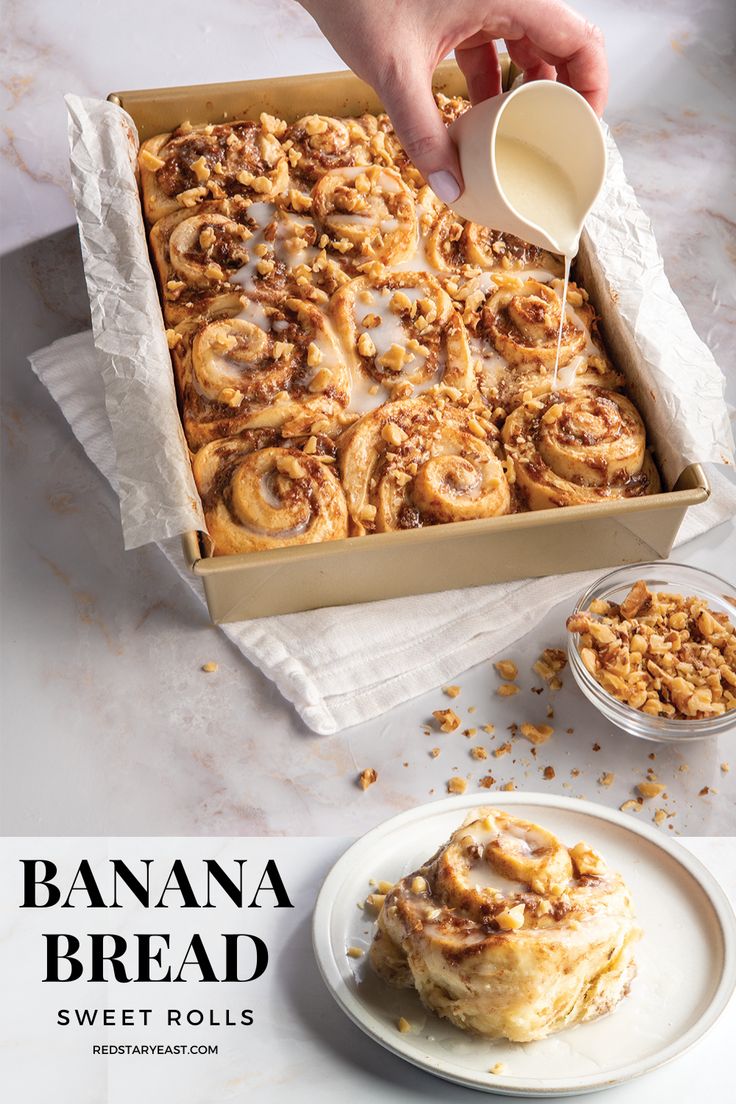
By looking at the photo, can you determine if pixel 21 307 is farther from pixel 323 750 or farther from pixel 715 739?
pixel 715 739

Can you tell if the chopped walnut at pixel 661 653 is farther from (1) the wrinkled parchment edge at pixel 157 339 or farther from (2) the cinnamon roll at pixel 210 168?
(2) the cinnamon roll at pixel 210 168

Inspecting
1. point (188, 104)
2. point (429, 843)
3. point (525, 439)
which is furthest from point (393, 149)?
point (429, 843)

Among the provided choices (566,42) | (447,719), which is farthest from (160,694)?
(566,42)

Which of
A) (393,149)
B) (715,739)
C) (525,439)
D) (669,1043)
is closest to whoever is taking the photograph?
(669,1043)

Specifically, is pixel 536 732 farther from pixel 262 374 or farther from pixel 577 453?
pixel 262 374

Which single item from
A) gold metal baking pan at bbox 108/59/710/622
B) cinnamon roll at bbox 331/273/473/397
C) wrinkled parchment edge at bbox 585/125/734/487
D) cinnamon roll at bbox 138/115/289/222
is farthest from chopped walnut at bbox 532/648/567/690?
cinnamon roll at bbox 138/115/289/222

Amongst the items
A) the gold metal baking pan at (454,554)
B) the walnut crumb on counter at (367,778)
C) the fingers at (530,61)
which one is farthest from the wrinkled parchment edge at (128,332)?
the fingers at (530,61)

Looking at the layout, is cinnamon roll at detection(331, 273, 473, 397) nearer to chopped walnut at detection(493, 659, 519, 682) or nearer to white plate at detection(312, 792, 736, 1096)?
chopped walnut at detection(493, 659, 519, 682)
